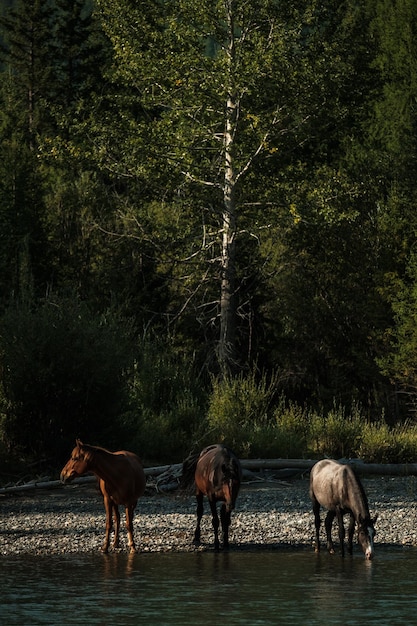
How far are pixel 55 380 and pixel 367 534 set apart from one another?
31.8ft

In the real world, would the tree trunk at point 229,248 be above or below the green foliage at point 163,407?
above

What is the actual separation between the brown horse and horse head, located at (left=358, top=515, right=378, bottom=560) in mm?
2989

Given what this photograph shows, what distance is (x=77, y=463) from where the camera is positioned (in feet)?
54.7

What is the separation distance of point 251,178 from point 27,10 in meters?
30.7

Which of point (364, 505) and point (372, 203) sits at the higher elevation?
point (372, 203)

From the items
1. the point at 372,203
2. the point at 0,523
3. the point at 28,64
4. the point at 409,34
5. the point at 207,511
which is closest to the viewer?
the point at 0,523

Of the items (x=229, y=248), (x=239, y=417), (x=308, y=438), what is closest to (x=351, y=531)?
(x=308, y=438)

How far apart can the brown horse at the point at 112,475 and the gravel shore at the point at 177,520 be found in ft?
1.65

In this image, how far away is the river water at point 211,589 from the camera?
12617 mm

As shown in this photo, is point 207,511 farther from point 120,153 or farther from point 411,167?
point 411,167

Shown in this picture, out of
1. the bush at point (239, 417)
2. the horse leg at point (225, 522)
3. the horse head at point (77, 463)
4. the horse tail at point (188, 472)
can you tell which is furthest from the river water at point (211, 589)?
the bush at point (239, 417)

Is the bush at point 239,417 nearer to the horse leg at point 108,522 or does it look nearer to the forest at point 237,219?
the forest at point 237,219

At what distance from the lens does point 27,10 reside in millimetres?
62812

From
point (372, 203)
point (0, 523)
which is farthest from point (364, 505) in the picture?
point (372, 203)
